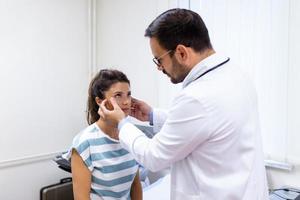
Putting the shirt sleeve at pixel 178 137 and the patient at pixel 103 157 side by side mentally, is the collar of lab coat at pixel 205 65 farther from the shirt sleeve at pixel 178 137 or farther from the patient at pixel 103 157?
the patient at pixel 103 157

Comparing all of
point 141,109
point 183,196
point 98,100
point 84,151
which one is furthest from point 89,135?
point 183,196

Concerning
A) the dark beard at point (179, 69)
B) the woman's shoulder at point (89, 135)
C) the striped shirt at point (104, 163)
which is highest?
the dark beard at point (179, 69)

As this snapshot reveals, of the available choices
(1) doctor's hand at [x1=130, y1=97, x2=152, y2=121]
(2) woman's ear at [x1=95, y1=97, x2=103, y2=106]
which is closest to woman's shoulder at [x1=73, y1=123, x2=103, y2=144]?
(2) woman's ear at [x1=95, y1=97, x2=103, y2=106]

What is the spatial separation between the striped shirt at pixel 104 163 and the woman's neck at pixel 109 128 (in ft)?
0.08

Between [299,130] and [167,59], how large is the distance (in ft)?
3.88

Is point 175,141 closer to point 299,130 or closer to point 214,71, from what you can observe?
point 214,71

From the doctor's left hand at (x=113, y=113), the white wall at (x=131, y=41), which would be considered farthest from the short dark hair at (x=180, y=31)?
the white wall at (x=131, y=41)

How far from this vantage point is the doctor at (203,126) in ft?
3.28

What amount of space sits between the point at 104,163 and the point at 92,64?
1.87 metres

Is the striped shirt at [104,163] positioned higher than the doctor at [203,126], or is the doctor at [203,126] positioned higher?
the doctor at [203,126]

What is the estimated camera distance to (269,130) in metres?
2.00

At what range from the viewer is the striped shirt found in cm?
140

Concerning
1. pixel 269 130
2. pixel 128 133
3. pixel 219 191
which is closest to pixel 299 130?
pixel 269 130

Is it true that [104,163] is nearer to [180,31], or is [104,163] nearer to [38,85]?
[180,31]
